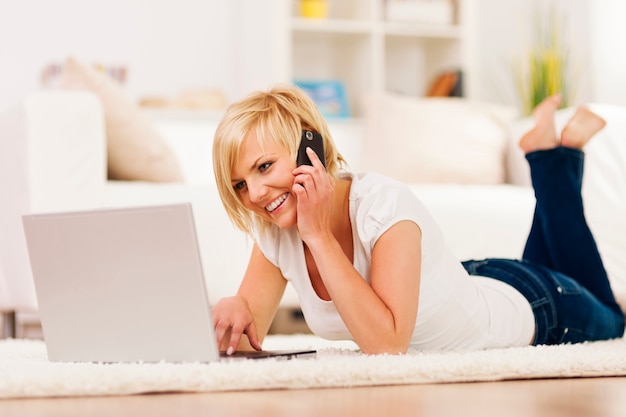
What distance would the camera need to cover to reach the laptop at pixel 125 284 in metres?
1.22

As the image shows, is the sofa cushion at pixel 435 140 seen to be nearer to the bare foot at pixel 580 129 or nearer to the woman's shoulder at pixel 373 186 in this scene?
the bare foot at pixel 580 129

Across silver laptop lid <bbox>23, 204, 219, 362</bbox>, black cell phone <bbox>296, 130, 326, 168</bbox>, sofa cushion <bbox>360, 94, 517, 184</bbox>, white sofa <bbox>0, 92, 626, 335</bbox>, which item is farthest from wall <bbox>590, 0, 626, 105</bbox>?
silver laptop lid <bbox>23, 204, 219, 362</bbox>

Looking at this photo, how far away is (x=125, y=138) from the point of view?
268 centimetres

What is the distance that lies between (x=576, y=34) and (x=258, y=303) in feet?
11.4

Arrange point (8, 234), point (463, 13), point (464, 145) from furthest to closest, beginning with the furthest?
point (463, 13)
point (464, 145)
point (8, 234)

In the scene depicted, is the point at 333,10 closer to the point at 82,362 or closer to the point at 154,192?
the point at 154,192

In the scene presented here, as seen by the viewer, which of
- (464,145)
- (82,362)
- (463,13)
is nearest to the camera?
(82,362)

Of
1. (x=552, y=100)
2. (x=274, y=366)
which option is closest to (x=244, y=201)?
(x=274, y=366)

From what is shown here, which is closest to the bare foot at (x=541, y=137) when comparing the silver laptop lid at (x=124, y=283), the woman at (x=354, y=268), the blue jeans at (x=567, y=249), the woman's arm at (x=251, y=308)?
the blue jeans at (x=567, y=249)

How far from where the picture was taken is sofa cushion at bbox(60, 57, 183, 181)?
2.68 meters

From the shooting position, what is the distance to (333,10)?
4699 mm

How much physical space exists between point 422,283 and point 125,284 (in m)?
0.52

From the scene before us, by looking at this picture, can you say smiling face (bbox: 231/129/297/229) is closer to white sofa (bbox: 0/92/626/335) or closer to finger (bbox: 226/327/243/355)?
finger (bbox: 226/327/243/355)

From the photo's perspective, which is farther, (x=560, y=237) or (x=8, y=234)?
(x=8, y=234)
